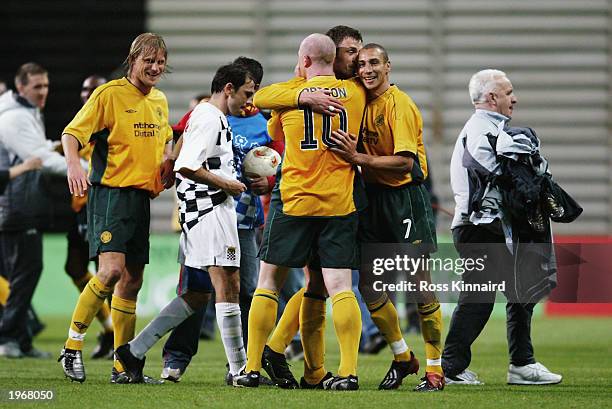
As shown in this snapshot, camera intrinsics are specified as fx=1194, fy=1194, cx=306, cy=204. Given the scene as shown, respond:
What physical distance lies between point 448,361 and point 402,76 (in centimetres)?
998

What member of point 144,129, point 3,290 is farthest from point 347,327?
point 3,290

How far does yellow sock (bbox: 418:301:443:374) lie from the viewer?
661 cm

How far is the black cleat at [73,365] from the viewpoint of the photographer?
6.79m

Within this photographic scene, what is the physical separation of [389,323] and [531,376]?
3.86 feet

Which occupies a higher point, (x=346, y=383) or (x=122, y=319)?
(x=122, y=319)

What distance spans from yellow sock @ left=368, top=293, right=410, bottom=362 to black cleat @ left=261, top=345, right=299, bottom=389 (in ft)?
1.88

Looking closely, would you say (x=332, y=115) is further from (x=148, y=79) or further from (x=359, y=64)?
(x=148, y=79)

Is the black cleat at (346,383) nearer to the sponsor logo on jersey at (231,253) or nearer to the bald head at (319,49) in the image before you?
the sponsor logo on jersey at (231,253)

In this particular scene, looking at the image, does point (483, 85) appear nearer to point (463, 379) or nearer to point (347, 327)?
point (463, 379)

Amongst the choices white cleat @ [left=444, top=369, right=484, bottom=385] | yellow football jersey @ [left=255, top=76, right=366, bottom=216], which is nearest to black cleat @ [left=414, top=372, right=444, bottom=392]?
white cleat @ [left=444, top=369, right=484, bottom=385]

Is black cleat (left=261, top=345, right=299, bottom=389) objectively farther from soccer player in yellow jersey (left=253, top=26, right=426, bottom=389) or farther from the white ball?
the white ball

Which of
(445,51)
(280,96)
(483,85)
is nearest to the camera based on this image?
(280,96)

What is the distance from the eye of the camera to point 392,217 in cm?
666

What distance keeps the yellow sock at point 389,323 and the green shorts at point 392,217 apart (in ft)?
1.12
